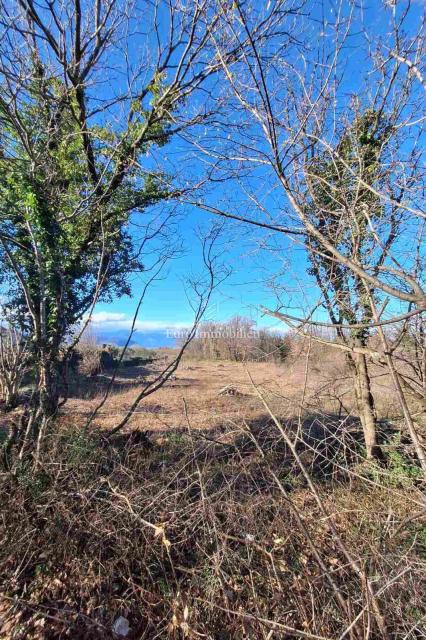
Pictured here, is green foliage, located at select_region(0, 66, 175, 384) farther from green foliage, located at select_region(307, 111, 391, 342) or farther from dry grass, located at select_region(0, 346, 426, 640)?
green foliage, located at select_region(307, 111, 391, 342)

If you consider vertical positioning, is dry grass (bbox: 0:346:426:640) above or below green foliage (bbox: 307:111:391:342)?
below

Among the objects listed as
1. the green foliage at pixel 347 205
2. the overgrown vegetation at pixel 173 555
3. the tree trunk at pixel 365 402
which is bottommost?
the overgrown vegetation at pixel 173 555

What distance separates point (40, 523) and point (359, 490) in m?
3.13

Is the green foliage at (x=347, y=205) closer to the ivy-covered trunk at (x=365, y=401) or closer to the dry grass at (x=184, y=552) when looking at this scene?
the dry grass at (x=184, y=552)

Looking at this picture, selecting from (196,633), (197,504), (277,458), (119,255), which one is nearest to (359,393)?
(277,458)

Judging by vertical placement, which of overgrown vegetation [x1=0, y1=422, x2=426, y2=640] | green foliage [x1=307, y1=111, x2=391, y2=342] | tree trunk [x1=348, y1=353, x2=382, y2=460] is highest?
green foliage [x1=307, y1=111, x2=391, y2=342]

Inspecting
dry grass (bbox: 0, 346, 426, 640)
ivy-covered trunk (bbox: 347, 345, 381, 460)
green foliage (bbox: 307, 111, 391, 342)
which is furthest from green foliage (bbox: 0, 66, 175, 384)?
ivy-covered trunk (bbox: 347, 345, 381, 460)

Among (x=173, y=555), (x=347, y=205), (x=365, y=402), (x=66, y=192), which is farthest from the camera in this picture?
(x=66, y=192)

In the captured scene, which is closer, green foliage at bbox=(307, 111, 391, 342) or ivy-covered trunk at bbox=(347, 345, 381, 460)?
green foliage at bbox=(307, 111, 391, 342)

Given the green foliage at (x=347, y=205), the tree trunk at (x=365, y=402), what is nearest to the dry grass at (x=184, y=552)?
the green foliage at (x=347, y=205)

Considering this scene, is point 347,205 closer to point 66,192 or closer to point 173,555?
point 173,555

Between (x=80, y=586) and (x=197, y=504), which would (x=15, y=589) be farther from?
(x=197, y=504)

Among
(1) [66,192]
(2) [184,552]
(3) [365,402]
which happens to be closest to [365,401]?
(3) [365,402]

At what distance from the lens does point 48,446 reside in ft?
10.6
